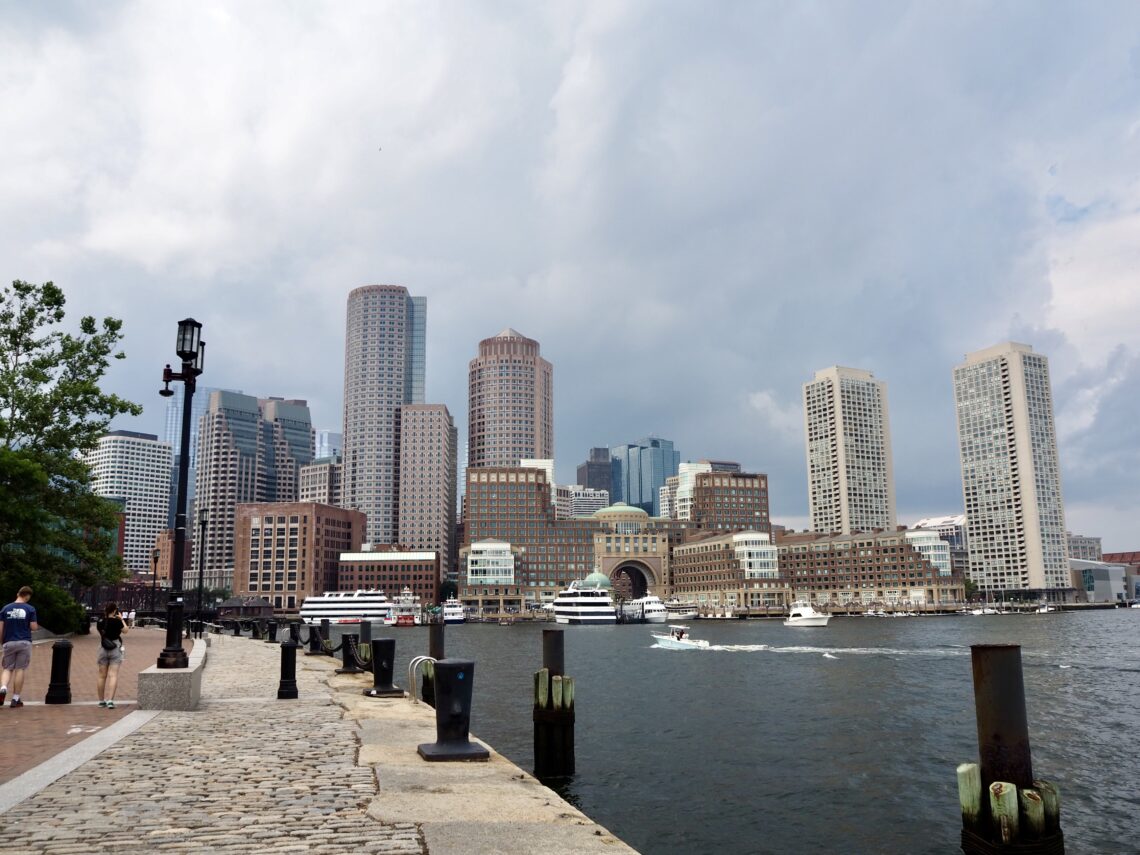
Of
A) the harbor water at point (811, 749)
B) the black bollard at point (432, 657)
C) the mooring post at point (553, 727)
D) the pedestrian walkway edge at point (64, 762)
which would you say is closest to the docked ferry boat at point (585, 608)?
the harbor water at point (811, 749)

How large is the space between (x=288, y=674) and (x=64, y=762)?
32.1 feet

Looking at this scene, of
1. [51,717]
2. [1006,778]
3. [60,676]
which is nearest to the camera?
[1006,778]

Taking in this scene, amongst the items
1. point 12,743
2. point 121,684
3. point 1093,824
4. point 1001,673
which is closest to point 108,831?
point 12,743

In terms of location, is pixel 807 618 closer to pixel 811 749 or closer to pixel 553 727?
pixel 811 749

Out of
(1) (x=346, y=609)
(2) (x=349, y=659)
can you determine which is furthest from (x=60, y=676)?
(1) (x=346, y=609)

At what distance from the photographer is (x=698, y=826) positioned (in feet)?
64.3

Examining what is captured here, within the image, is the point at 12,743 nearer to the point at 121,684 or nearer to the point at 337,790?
the point at 337,790

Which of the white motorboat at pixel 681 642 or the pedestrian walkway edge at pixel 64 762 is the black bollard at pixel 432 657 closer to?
the pedestrian walkway edge at pixel 64 762

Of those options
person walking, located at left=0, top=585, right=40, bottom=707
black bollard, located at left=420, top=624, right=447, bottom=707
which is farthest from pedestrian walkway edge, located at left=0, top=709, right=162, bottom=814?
black bollard, located at left=420, top=624, right=447, bottom=707

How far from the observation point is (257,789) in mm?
11156

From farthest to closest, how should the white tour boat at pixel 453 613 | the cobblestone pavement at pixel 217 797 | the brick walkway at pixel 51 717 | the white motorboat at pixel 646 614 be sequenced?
the white tour boat at pixel 453 613 → the white motorboat at pixel 646 614 → the brick walkway at pixel 51 717 → the cobblestone pavement at pixel 217 797

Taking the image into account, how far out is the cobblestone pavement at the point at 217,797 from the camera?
28.5ft

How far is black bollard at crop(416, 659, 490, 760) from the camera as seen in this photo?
46.1 ft

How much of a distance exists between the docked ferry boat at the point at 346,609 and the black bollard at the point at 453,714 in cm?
17251
